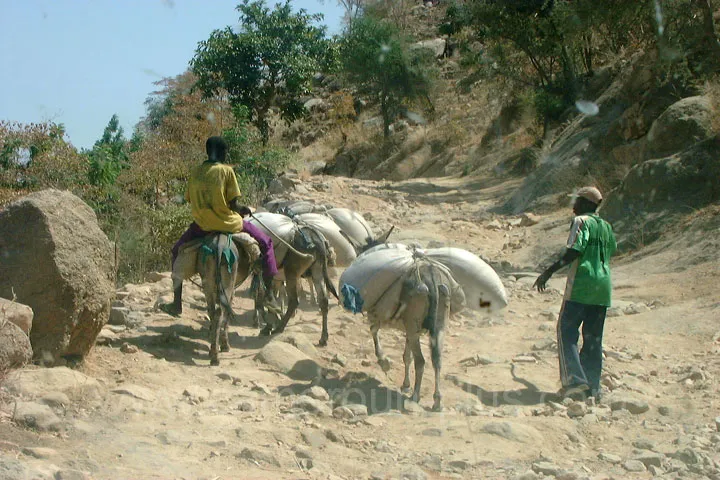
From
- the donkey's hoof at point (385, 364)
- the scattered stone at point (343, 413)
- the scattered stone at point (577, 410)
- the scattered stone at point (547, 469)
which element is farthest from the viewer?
the donkey's hoof at point (385, 364)

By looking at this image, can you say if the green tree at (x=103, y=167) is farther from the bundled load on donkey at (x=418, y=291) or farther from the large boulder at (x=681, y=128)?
the large boulder at (x=681, y=128)

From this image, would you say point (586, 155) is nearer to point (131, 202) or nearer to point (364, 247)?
point (131, 202)

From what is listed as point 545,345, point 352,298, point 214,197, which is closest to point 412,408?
point 352,298

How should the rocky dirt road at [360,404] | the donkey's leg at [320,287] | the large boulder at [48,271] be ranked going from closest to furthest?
the rocky dirt road at [360,404] → the large boulder at [48,271] → the donkey's leg at [320,287]

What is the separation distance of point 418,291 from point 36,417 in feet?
10.8

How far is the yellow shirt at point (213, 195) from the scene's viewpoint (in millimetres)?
8352

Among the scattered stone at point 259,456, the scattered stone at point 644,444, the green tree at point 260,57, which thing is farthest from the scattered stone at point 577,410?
the green tree at point 260,57

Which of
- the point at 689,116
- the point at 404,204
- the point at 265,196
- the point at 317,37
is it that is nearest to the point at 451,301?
the point at 689,116

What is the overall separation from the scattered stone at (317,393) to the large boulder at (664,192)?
843cm

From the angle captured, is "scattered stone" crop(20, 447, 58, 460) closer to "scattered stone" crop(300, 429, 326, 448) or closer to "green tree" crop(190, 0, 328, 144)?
"scattered stone" crop(300, 429, 326, 448)

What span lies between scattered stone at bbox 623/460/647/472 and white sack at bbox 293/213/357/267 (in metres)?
4.68

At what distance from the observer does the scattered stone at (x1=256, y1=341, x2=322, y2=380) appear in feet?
27.3

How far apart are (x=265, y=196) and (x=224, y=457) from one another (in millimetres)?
13583

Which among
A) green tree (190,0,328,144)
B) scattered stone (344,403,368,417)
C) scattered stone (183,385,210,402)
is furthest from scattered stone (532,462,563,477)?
green tree (190,0,328,144)
